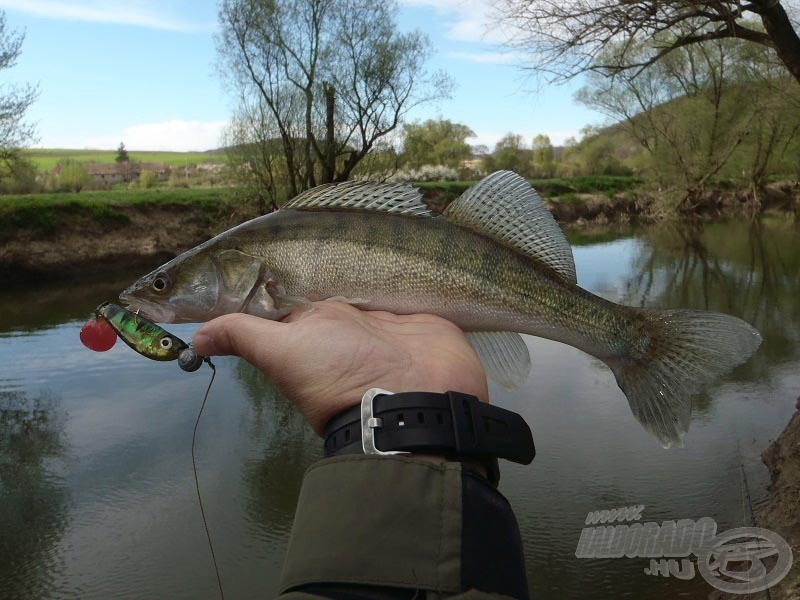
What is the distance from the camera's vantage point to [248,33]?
28.2 meters

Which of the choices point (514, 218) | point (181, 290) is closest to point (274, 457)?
point (181, 290)

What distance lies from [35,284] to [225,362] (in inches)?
465

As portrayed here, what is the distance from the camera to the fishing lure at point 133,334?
111 inches

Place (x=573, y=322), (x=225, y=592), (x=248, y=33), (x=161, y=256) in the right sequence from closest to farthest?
(x=573, y=322) → (x=225, y=592) → (x=161, y=256) → (x=248, y=33)

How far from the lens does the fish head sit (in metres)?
3.02

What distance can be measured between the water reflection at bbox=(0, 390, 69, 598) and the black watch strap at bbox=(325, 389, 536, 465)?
5663 mm

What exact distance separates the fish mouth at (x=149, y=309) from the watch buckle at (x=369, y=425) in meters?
1.54

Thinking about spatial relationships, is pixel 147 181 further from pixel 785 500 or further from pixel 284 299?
pixel 284 299

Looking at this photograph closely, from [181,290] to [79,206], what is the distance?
78.0 ft

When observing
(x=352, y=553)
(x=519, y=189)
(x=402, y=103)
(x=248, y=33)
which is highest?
(x=248, y=33)

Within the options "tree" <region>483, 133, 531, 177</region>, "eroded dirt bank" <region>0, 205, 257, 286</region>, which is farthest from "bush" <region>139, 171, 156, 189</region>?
"tree" <region>483, 133, 531, 177</region>

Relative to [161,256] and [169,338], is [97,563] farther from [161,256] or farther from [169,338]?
[161,256]

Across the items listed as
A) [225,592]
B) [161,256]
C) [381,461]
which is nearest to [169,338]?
[381,461]

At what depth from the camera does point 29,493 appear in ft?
25.3
